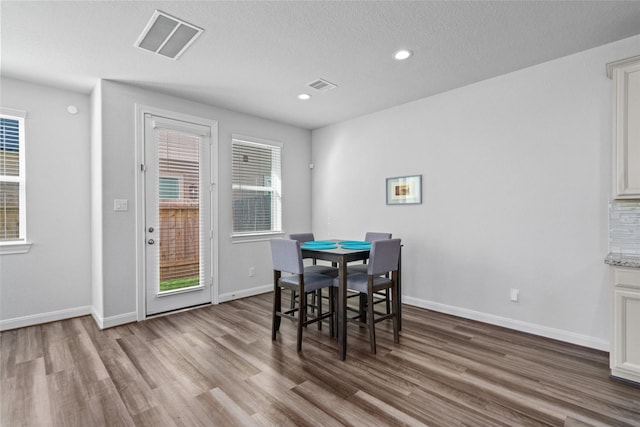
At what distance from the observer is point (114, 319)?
3434mm

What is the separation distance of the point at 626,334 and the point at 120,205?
4647 mm

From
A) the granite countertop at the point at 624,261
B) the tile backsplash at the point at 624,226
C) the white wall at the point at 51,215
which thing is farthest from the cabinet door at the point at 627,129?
the white wall at the point at 51,215

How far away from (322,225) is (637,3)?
4192mm

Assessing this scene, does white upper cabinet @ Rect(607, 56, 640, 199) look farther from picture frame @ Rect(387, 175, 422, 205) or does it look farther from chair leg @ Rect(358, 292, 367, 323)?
chair leg @ Rect(358, 292, 367, 323)

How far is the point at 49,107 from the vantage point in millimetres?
3557

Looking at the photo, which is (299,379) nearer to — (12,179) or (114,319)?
(114,319)

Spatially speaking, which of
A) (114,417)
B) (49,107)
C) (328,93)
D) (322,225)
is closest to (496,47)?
(328,93)

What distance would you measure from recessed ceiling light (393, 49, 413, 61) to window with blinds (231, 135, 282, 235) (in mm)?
2510

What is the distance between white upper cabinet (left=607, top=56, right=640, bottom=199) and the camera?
2.29m

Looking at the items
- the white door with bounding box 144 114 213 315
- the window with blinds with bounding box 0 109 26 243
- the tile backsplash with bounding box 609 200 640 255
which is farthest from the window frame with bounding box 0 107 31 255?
the tile backsplash with bounding box 609 200 640 255

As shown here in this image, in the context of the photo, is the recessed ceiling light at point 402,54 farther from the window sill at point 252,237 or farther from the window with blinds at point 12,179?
the window with blinds at point 12,179

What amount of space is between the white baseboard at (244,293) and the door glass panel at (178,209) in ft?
1.35

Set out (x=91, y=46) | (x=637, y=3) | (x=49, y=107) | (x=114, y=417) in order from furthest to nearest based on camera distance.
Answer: (x=49, y=107) → (x=91, y=46) → (x=637, y=3) → (x=114, y=417)

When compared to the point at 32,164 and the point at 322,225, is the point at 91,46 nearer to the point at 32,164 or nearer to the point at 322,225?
the point at 32,164
